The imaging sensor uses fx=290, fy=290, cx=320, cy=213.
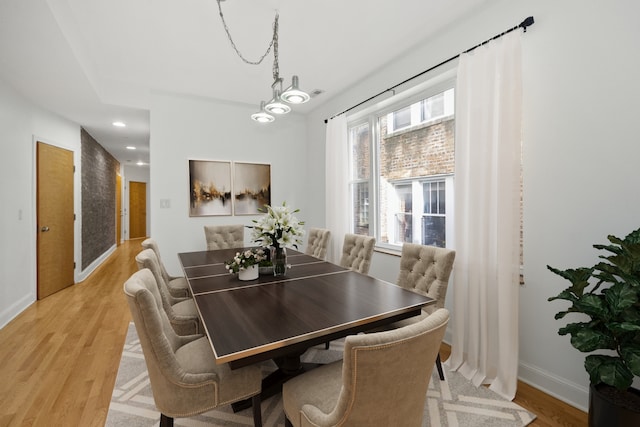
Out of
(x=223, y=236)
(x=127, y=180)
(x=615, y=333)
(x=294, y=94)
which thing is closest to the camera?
(x=615, y=333)

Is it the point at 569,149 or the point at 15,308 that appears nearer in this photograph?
the point at 569,149

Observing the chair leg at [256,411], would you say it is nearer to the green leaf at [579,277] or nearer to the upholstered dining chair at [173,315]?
the upholstered dining chair at [173,315]

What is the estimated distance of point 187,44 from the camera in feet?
9.34

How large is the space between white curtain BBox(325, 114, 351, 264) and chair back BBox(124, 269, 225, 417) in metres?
2.81

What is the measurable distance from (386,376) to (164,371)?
95 cm

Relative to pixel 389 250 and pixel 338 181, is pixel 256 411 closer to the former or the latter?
pixel 389 250

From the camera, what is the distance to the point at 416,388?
1005 mm

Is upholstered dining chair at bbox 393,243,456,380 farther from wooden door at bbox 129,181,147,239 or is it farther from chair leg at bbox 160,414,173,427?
wooden door at bbox 129,181,147,239

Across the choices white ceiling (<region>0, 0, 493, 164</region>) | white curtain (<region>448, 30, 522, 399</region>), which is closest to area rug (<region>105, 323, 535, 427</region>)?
white curtain (<region>448, 30, 522, 399</region>)

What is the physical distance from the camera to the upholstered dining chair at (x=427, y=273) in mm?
2061

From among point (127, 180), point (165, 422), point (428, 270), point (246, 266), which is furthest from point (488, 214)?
point (127, 180)

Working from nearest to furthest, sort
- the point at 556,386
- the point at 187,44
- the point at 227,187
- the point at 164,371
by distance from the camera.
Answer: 1. the point at 164,371
2. the point at 556,386
3. the point at 187,44
4. the point at 227,187

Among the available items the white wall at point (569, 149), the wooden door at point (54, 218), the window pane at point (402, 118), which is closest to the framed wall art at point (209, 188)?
the wooden door at point (54, 218)

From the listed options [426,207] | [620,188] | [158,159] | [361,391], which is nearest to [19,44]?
[158,159]
